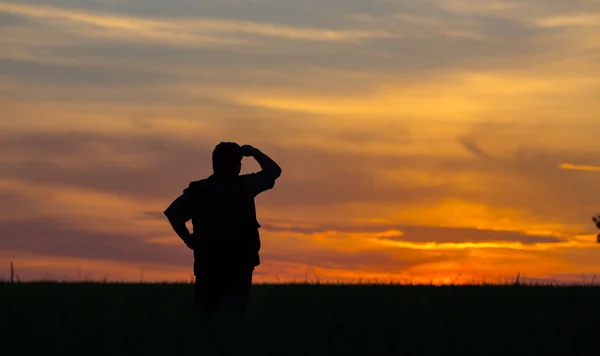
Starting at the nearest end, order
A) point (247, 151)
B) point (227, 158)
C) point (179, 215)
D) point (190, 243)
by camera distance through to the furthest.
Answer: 1. point (227, 158)
2. point (247, 151)
3. point (179, 215)
4. point (190, 243)

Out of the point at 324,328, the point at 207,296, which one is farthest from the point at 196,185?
the point at 324,328

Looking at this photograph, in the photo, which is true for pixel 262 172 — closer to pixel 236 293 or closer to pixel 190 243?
pixel 190 243

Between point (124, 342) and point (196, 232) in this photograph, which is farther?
point (196, 232)

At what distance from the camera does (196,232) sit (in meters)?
11.7

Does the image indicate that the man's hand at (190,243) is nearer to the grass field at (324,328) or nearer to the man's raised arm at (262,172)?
the grass field at (324,328)

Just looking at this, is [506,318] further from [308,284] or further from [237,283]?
[308,284]

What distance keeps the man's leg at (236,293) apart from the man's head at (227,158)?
1243 millimetres

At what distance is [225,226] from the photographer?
11492 mm

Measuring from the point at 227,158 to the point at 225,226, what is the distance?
2.81 feet

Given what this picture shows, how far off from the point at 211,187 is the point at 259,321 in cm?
166

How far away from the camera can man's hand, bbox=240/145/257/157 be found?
37.3 ft

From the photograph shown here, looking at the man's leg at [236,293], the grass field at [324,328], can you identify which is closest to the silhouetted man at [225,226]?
the man's leg at [236,293]

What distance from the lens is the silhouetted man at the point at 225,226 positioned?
1134 cm

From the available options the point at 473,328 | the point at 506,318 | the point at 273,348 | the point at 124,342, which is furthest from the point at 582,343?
the point at 124,342
